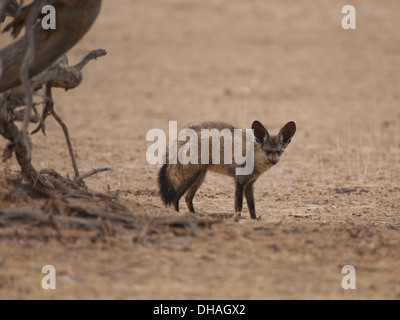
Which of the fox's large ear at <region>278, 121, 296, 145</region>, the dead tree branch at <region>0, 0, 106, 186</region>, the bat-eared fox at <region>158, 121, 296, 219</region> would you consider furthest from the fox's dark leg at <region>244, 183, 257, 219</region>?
the dead tree branch at <region>0, 0, 106, 186</region>

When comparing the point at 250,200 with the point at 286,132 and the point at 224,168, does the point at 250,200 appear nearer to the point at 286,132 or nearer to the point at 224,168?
the point at 224,168

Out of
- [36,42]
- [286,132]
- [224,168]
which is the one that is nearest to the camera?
[36,42]

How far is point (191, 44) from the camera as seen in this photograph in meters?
21.1

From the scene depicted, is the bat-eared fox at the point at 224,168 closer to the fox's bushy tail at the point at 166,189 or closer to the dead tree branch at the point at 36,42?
the fox's bushy tail at the point at 166,189

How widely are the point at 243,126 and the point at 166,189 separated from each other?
494cm

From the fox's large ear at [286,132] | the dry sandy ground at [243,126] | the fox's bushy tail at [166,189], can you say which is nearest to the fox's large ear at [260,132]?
the fox's large ear at [286,132]

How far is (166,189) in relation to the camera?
7383 mm

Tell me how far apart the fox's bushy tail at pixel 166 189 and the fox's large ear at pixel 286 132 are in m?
1.39

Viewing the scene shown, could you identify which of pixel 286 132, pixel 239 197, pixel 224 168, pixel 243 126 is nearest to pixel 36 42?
pixel 224 168

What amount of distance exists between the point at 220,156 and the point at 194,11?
1753cm

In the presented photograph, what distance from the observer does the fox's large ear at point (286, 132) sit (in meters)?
7.65

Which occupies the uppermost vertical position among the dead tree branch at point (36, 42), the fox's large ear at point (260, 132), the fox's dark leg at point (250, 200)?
the dead tree branch at point (36, 42)

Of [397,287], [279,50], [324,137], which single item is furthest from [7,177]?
[279,50]

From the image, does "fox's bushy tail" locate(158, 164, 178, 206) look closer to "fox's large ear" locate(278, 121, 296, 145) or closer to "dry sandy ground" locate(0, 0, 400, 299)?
"dry sandy ground" locate(0, 0, 400, 299)
